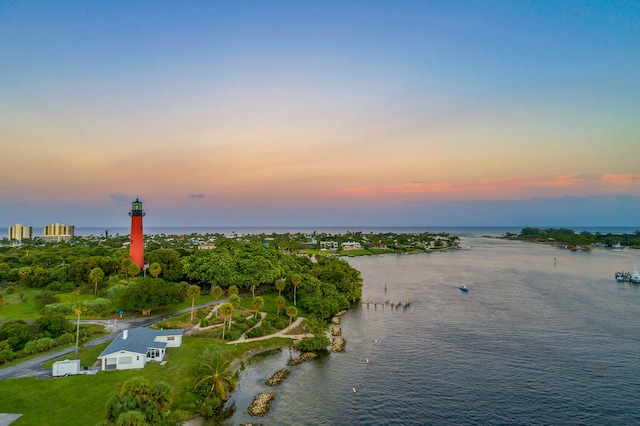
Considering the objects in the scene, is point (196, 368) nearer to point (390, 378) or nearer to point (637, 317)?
point (390, 378)

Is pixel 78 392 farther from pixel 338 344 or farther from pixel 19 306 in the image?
pixel 19 306

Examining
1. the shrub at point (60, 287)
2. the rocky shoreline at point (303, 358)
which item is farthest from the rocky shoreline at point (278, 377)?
the shrub at point (60, 287)

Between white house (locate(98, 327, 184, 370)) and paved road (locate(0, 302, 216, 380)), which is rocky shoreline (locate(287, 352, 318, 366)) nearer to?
white house (locate(98, 327, 184, 370))

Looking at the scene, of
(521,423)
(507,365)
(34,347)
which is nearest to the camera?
(521,423)

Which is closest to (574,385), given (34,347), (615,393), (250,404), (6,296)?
(615,393)

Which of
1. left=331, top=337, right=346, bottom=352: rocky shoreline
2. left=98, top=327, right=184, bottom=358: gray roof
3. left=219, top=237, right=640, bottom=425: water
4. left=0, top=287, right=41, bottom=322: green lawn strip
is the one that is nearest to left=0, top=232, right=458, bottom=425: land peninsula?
left=0, top=287, right=41, bottom=322: green lawn strip

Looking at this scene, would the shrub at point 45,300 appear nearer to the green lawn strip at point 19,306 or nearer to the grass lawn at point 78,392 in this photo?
the green lawn strip at point 19,306
